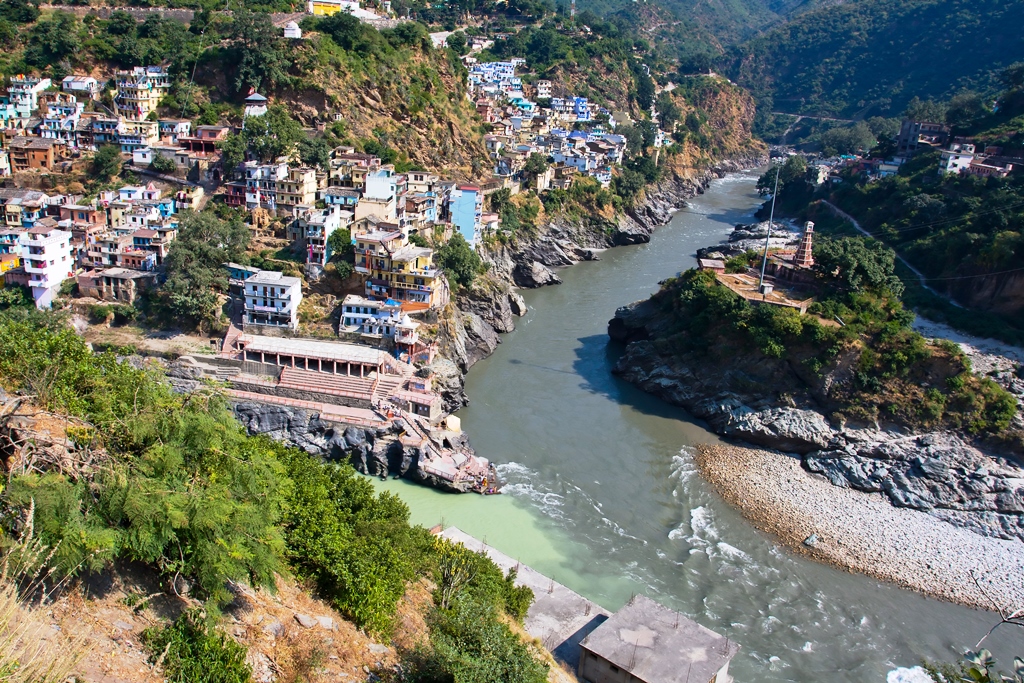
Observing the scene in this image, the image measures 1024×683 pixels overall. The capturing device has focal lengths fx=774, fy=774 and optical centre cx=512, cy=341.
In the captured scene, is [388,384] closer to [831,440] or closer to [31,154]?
[831,440]

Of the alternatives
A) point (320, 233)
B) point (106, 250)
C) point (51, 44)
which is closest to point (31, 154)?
point (51, 44)

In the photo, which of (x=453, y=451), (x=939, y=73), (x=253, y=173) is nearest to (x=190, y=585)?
(x=453, y=451)

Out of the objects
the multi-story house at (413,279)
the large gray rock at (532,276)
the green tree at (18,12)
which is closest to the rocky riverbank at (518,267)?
the large gray rock at (532,276)

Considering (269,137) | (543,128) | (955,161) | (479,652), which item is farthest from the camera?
(543,128)

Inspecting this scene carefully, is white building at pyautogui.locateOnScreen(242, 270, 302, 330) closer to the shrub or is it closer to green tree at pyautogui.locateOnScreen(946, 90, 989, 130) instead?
the shrub

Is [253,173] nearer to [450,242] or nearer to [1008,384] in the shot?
[450,242]

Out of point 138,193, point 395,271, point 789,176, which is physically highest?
point 789,176
